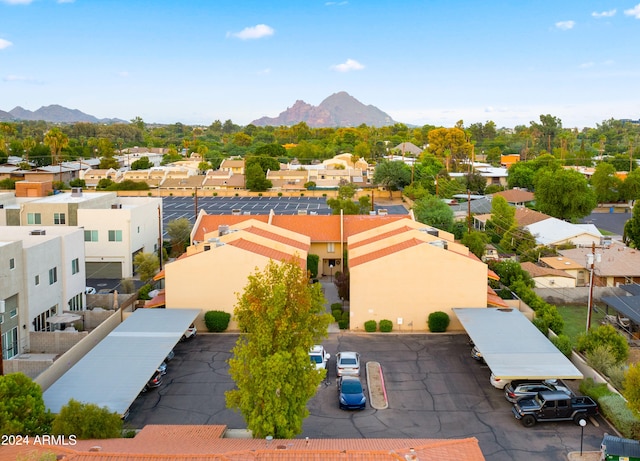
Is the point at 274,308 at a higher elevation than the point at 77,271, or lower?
higher

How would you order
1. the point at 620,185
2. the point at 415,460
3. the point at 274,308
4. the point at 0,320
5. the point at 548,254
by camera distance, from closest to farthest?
the point at 415,460, the point at 274,308, the point at 0,320, the point at 548,254, the point at 620,185

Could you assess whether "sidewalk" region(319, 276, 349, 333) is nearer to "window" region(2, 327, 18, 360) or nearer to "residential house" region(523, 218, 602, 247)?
"window" region(2, 327, 18, 360)

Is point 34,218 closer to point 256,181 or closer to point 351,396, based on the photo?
point 351,396

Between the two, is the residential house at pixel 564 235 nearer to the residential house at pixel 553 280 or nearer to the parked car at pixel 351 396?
the residential house at pixel 553 280

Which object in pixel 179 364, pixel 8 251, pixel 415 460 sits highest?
pixel 8 251

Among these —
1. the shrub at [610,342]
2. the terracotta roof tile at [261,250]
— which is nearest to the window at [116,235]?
the terracotta roof tile at [261,250]

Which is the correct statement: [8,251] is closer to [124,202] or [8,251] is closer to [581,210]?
[124,202]

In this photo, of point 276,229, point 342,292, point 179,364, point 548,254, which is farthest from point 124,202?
point 548,254
